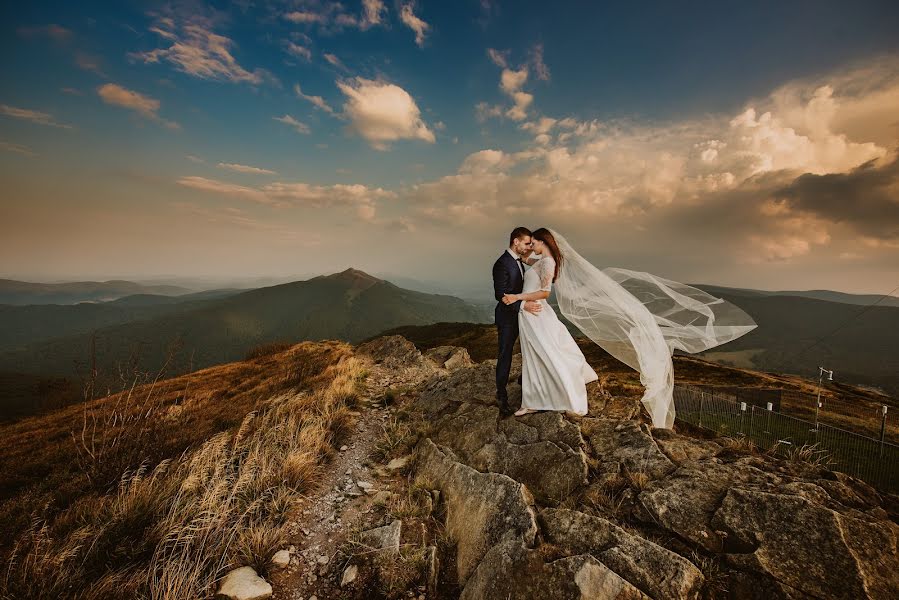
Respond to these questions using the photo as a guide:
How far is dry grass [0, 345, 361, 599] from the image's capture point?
9.82 feet

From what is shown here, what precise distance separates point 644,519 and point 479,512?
71.3 inches

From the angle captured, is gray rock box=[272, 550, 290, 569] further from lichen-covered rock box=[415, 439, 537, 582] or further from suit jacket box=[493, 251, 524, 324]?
suit jacket box=[493, 251, 524, 324]

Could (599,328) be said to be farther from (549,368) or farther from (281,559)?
(281,559)

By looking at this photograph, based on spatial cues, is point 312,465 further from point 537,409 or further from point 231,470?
point 537,409

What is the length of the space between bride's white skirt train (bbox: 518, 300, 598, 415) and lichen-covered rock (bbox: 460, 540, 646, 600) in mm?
3286

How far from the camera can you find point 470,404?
24.2ft

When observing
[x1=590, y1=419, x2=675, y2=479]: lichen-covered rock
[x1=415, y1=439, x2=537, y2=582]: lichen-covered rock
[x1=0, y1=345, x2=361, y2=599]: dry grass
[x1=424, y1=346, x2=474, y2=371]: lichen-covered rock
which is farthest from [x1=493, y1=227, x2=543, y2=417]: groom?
[x1=424, y1=346, x2=474, y2=371]: lichen-covered rock

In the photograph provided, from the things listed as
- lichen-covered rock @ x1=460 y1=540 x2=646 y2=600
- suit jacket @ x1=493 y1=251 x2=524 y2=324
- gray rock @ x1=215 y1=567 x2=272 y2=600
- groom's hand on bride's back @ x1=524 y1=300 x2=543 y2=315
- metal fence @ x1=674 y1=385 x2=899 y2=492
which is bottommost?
metal fence @ x1=674 y1=385 x2=899 y2=492

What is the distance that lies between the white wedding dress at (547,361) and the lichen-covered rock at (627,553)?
278 centimetres

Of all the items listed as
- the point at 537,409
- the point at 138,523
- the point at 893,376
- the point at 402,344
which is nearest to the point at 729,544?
the point at 537,409

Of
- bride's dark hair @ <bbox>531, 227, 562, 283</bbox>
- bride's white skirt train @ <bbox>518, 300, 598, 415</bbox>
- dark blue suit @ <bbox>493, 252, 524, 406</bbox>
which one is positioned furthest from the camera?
bride's dark hair @ <bbox>531, 227, 562, 283</bbox>

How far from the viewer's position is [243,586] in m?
3.28

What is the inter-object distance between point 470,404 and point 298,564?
4.25m

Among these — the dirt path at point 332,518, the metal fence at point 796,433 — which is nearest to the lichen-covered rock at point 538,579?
the dirt path at point 332,518
